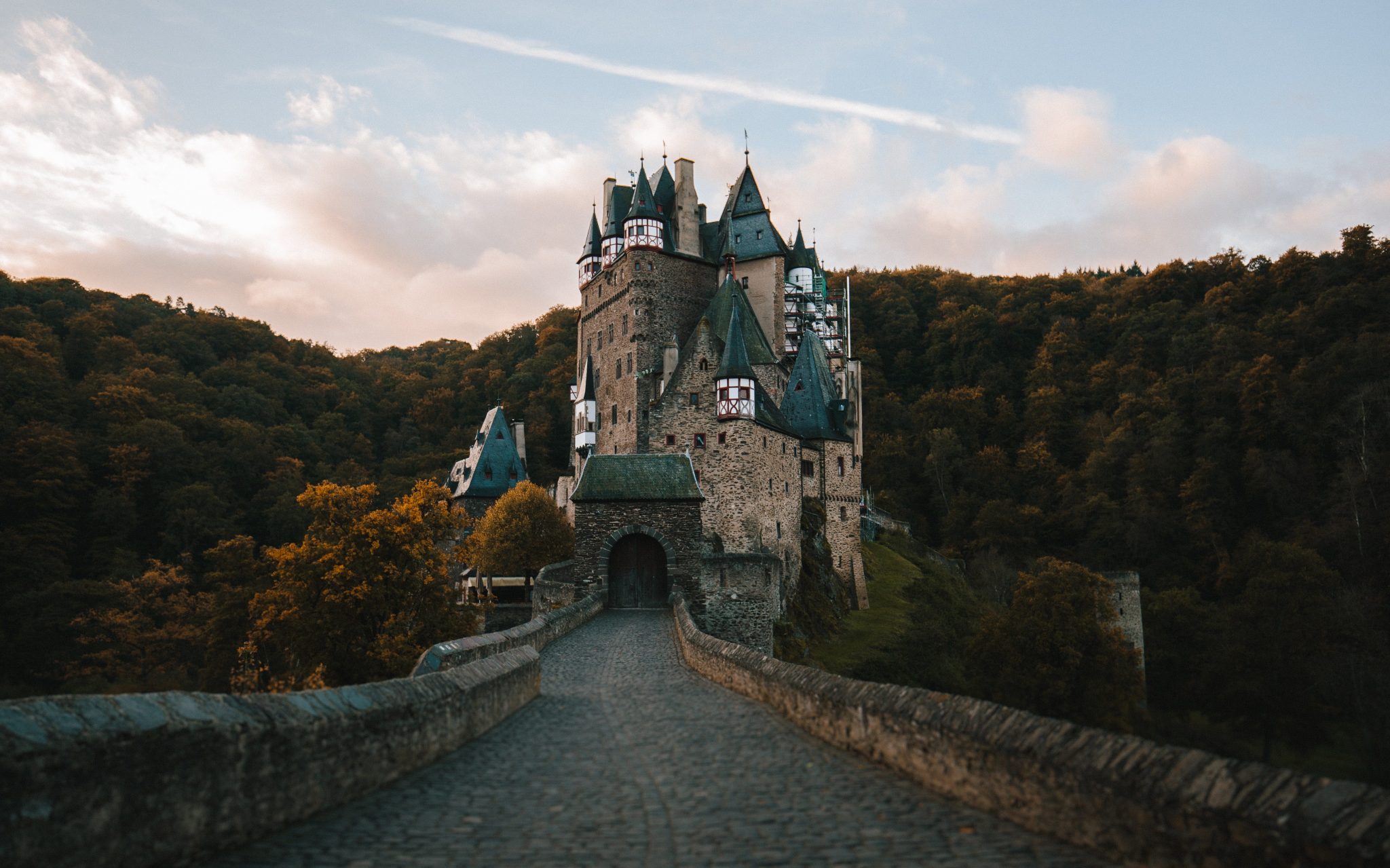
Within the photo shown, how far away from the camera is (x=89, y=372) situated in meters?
67.8

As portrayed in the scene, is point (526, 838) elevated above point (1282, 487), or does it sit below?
below

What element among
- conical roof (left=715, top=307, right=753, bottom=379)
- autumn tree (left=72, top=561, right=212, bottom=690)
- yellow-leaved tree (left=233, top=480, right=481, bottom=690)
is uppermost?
conical roof (left=715, top=307, right=753, bottom=379)

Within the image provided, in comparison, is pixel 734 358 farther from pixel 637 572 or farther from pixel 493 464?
pixel 493 464

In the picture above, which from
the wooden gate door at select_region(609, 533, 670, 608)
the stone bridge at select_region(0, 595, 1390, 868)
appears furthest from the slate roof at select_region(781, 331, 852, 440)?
the stone bridge at select_region(0, 595, 1390, 868)

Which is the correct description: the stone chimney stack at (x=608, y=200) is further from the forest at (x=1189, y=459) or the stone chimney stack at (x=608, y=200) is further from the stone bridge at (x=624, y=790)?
the stone bridge at (x=624, y=790)

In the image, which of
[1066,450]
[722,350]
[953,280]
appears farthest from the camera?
[953,280]

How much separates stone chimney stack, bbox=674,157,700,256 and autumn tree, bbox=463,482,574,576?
1734 cm

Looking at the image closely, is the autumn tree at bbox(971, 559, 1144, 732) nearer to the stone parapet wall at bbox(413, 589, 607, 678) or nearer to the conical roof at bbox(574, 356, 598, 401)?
the stone parapet wall at bbox(413, 589, 607, 678)

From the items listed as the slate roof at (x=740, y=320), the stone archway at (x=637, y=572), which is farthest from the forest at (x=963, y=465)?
the slate roof at (x=740, y=320)

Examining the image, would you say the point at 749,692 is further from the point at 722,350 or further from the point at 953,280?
the point at 953,280

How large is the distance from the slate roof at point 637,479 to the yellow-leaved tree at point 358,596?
4.96 metres

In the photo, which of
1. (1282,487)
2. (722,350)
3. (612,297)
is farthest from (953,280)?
(722,350)

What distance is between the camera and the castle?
96.4 feet

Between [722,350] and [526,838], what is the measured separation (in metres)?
36.9
